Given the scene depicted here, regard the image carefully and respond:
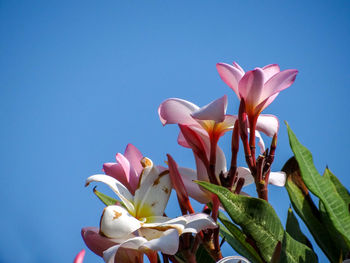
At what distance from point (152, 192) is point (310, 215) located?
0.59 ft

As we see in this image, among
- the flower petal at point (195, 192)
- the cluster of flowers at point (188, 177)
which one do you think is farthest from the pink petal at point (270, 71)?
the flower petal at point (195, 192)

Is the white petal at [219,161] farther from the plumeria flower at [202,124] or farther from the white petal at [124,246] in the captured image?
the white petal at [124,246]

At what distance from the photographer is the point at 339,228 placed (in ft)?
1.13

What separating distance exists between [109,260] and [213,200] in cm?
10

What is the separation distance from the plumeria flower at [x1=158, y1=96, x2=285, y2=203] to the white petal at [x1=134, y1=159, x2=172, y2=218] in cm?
2

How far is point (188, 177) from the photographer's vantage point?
1.18 ft

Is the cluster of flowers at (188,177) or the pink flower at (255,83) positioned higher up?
the pink flower at (255,83)

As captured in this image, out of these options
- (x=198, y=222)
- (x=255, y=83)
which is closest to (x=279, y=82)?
(x=255, y=83)

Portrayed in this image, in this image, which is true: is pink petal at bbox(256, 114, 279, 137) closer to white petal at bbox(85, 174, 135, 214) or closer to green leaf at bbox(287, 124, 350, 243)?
green leaf at bbox(287, 124, 350, 243)

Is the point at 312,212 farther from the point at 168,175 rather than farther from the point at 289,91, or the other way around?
the point at 289,91

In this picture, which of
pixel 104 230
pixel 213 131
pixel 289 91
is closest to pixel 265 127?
pixel 213 131

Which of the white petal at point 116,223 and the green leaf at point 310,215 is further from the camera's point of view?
the green leaf at point 310,215

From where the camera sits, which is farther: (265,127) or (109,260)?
(265,127)

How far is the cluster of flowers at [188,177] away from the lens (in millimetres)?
285
